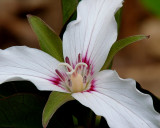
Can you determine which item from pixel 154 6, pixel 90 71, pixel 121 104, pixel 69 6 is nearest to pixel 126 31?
pixel 154 6

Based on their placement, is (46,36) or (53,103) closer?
(53,103)

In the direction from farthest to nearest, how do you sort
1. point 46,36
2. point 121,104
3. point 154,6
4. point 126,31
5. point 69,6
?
point 126,31 < point 154,6 < point 69,6 < point 46,36 < point 121,104

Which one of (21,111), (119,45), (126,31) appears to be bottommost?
(126,31)

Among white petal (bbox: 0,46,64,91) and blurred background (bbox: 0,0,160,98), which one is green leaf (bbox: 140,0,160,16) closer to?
white petal (bbox: 0,46,64,91)

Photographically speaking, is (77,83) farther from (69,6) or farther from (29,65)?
(69,6)

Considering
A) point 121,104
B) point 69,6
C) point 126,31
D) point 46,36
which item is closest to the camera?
point 121,104

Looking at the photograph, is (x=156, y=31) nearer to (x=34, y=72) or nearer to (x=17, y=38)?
(x=17, y=38)
